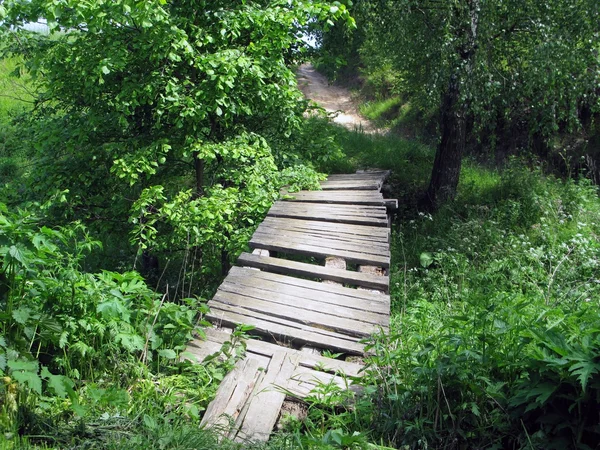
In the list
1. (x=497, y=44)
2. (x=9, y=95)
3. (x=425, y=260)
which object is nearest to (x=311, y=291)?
(x=425, y=260)

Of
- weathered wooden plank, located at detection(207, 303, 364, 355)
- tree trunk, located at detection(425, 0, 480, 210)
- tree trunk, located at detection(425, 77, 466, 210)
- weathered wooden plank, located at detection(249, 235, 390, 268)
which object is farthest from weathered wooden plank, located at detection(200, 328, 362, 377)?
tree trunk, located at detection(425, 77, 466, 210)

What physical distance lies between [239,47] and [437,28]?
104 inches

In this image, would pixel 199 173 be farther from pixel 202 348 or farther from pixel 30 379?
pixel 30 379

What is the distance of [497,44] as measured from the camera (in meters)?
7.77

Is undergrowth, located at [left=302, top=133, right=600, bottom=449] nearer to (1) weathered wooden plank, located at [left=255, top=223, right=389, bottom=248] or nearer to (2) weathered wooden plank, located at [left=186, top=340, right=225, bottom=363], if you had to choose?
(1) weathered wooden plank, located at [left=255, top=223, right=389, bottom=248]

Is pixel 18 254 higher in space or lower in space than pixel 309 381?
higher

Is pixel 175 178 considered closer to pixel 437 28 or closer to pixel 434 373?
pixel 437 28

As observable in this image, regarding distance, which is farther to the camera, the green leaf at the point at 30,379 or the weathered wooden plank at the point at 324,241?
the weathered wooden plank at the point at 324,241

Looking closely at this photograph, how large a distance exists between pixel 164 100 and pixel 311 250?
7.61 feet

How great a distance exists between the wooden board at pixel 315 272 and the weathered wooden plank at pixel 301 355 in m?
1.18

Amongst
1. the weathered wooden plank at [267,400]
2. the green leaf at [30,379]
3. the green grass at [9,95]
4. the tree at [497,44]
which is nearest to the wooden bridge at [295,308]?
the weathered wooden plank at [267,400]

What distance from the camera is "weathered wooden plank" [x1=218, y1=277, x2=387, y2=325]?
4.22m

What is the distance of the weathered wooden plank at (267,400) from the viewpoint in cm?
300

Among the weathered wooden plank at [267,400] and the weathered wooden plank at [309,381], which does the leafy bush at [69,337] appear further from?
the weathered wooden plank at [309,381]
